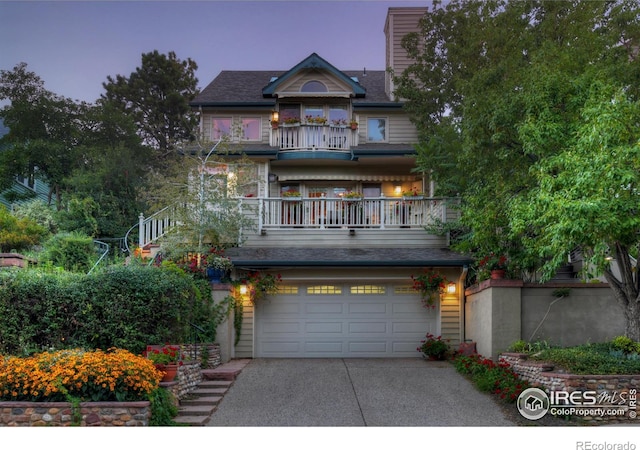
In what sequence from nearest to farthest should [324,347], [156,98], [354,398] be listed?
1. [354,398]
2. [324,347]
3. [156,98]

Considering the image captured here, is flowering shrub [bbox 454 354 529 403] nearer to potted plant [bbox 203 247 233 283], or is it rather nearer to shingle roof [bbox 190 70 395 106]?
potted plant [bbox 203 247 233 283]

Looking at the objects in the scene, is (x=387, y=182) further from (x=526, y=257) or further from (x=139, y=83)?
(x=139, y=83)

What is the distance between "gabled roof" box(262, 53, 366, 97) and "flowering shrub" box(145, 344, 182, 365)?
10480mm

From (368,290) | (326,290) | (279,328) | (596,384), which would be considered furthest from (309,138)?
(596,384)

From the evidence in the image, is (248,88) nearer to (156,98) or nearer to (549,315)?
(156,98)

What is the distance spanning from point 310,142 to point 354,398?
374 inches

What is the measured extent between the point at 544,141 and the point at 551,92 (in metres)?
→ 0.94

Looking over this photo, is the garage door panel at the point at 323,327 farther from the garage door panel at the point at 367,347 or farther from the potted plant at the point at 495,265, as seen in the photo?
the potted plant at the point at 495,265

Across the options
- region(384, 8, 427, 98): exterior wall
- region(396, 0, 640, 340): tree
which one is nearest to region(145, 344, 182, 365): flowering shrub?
region(396, 0, 640, 340): tree

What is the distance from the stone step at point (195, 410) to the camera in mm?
8523

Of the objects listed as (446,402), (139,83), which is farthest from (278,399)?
(139,83)

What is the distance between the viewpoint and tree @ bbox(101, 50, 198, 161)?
83.4 ft

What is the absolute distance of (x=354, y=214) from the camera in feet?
50.1

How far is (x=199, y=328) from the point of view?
38.1 ft
